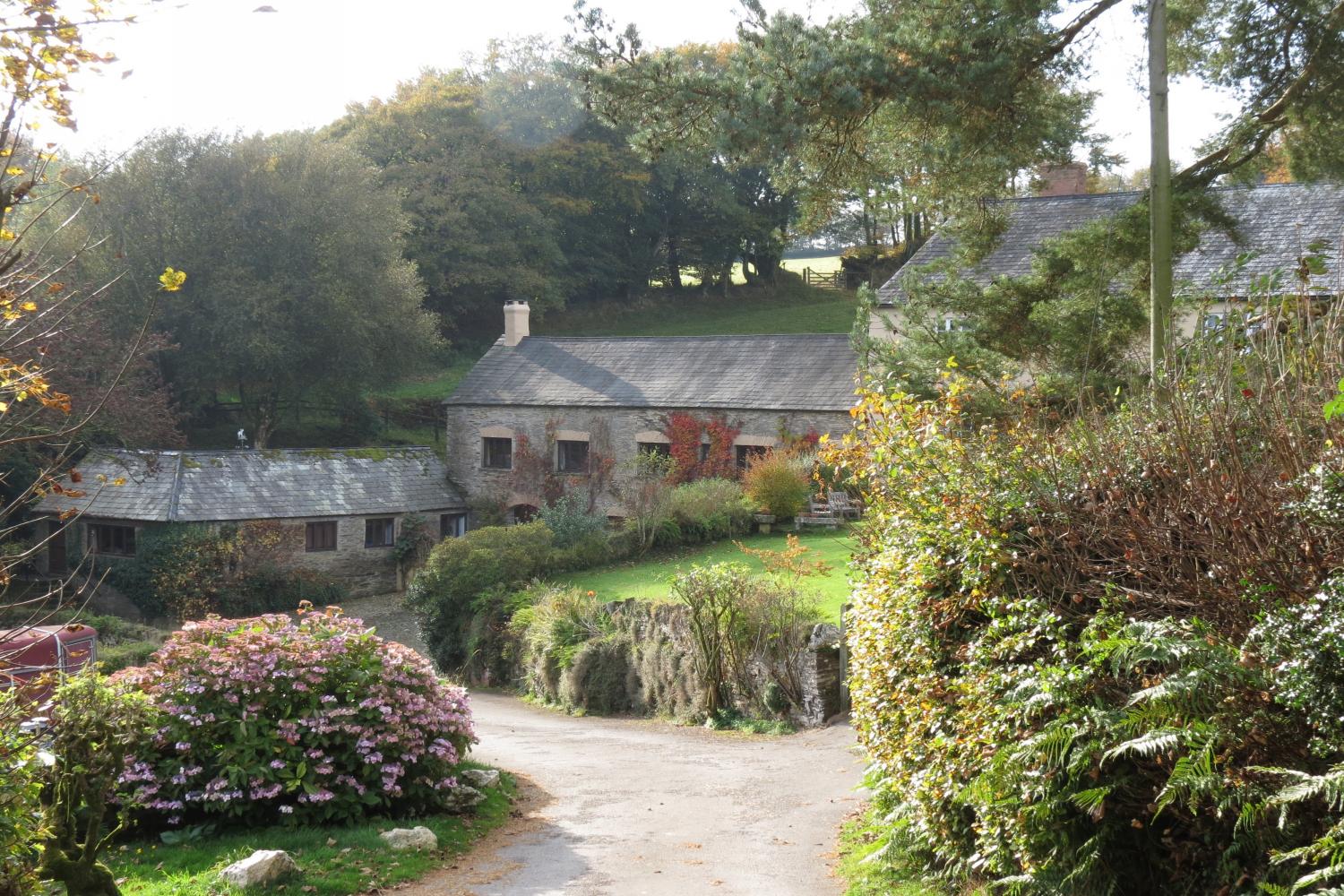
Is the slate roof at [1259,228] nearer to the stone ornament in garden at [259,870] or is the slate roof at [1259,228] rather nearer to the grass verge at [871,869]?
the grass verge at [871,869]

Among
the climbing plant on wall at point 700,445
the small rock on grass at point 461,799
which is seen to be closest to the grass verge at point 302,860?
the small rock on grass at point 461,799

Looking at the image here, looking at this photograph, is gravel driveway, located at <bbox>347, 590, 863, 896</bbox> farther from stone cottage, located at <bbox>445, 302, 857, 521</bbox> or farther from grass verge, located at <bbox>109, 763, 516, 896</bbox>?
stone cottage, located at <bbox>445, 302, 857, 521</bbox>

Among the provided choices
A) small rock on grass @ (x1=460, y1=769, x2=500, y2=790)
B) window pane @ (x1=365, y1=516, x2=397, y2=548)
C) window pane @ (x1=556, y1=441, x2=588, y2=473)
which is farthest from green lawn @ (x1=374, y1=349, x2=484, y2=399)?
small rock on grass @ (x1=460, y1=769, x2=500, y2=790)

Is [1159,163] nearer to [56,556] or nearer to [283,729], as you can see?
[283,729]

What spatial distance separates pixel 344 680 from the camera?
34.4 feet

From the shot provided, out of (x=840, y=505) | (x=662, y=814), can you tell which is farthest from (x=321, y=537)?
(x=662, y=814)

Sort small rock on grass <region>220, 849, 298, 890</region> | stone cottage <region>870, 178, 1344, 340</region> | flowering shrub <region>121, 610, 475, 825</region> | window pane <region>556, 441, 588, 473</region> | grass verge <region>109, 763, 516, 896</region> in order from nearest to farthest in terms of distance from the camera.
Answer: small rock on grass <region>220, 849, 298, 890</region>
grass verge <region>109, 763, 516, 896</region>
flowering shrub <region>121, 610, 475, 825</region>
stone cottage <region>870, 178, 1344, 340</region>
window pane <region>556, 441, 588, 473</region>

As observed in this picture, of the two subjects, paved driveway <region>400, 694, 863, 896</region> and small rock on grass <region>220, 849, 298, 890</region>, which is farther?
paved driveway <region>400, 694, 863, 896</region>

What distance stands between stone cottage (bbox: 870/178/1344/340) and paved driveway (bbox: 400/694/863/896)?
5753 millimetres

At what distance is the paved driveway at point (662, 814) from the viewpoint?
8820 mm

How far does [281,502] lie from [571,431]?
8.14 m

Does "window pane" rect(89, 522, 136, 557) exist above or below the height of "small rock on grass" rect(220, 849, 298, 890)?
above

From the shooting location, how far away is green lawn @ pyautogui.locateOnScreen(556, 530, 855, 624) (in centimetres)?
2119

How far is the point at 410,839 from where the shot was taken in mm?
9656
